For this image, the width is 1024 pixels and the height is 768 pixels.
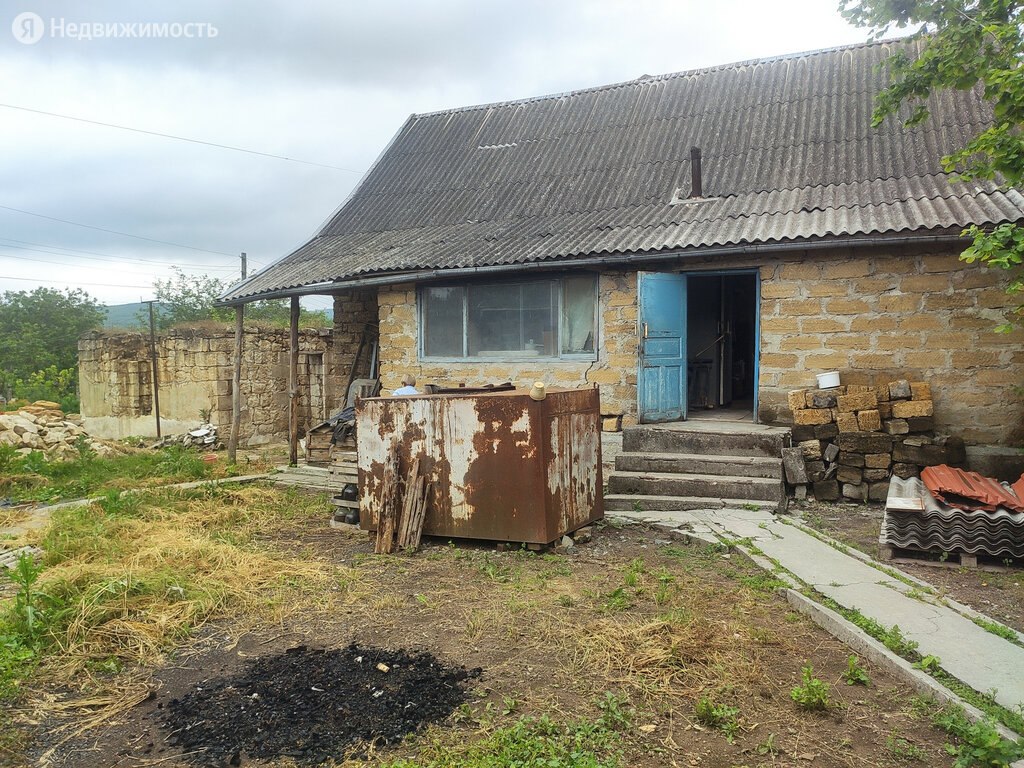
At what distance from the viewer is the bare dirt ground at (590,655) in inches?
119

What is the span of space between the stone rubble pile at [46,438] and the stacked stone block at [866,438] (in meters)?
11.0

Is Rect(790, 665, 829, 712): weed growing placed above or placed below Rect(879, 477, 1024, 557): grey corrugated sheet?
below

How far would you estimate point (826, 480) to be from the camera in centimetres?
754

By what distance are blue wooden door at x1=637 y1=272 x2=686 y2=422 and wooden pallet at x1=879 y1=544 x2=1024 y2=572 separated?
3.49 metres

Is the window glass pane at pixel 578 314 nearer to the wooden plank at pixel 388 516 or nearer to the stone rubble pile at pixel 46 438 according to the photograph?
the wooden plank at pixel 388 516

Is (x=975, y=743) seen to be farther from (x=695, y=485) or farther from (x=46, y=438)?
(x=46, y=438)

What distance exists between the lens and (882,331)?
7.68m

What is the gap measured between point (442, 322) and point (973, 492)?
22.0 ft

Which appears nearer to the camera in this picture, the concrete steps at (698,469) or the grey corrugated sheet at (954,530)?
the grey corrugated sheet at (954,530)

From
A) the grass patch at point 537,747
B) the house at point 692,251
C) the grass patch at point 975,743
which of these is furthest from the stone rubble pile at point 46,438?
the grass patch at point 975,743

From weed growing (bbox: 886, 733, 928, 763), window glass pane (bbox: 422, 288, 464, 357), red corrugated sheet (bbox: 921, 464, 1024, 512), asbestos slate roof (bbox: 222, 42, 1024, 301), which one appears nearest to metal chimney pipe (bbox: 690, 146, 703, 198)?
asbestos slate roof (bbox: 222, 42, 1024, 301)

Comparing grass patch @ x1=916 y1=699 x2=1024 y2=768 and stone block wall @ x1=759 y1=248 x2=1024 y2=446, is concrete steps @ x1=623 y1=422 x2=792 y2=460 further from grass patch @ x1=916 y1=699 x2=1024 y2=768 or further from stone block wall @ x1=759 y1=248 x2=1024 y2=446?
grass patch @ x1=916 y1=699 x2=1024 y2=768

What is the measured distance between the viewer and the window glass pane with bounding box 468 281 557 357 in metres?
9.34

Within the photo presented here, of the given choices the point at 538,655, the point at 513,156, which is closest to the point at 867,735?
the point at 538,655
